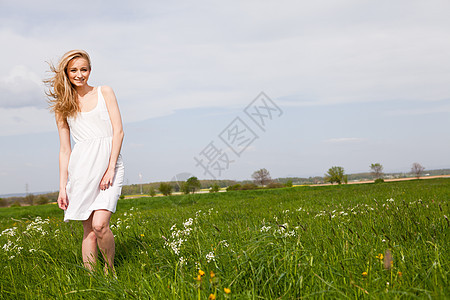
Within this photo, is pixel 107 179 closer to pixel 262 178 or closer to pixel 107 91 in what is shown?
pixel 107 91

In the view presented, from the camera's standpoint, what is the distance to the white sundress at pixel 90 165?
3920 millimetres

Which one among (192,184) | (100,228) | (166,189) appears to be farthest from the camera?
(166,189)

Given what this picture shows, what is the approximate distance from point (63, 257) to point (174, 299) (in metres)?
3.14

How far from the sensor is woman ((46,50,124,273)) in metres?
3.91

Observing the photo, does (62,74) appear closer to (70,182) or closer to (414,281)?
(70,182)

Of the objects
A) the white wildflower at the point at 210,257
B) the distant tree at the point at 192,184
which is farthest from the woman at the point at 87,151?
the distant tree at the point at 192,184

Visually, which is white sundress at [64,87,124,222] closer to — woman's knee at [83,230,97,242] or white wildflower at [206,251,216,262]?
woman's knee at [83,230,97,242]

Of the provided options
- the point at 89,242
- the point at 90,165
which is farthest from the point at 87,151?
the point at 89,242

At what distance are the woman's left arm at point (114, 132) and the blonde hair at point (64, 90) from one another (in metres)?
0.39

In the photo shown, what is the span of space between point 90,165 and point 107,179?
273 millimetres

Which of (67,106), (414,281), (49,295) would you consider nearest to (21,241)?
(67,106)

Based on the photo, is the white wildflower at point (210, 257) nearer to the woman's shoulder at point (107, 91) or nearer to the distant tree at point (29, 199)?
the woman's shoulder at point (107, 91)

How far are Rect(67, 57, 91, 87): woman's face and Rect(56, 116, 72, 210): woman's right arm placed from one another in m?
0.54

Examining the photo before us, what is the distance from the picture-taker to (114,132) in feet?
13.4
